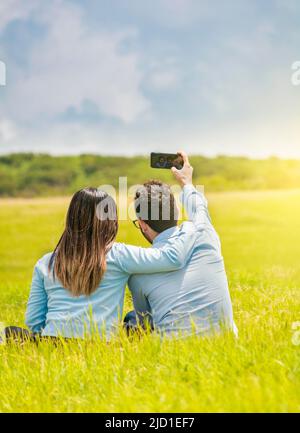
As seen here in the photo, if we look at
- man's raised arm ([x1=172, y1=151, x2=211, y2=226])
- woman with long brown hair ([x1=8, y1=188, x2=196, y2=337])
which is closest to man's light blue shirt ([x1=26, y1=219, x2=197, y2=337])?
woman with long brown hair ([x1=8, y1=188, x2=196, y2=337])

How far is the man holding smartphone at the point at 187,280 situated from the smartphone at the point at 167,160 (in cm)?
27

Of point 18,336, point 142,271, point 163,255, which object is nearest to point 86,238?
point 142,271

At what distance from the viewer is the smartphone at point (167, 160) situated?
185 inches

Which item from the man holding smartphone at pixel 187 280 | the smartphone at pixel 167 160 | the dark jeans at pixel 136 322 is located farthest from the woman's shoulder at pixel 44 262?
the smartphone at pixel 167 160

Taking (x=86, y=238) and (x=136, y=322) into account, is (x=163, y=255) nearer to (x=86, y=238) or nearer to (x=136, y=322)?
(x=86, y=238)

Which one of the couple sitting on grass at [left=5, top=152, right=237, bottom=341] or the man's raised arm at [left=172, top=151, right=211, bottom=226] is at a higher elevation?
the man's raised arm at [left=172, top=151, right=211, bottom=226]

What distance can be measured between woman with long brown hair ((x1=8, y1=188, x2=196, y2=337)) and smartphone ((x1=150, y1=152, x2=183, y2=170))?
17.9 inches

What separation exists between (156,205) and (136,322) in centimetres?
93

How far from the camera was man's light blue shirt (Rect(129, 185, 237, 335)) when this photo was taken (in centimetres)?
433

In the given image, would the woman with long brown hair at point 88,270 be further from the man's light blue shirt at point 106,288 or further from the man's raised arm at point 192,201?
the man's raised arm at point 192,201

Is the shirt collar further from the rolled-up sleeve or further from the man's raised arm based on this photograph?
the man's raised arm

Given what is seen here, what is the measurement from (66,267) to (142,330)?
2.29 ft

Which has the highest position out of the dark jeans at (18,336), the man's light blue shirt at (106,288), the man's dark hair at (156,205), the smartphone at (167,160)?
the smartphone at (167,160)

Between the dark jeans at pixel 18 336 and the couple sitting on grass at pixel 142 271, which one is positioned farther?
the dark jeans at pixel 18 336
